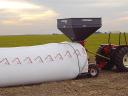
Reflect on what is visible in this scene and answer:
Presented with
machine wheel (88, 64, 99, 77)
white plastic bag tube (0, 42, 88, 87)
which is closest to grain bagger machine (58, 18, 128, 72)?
white plastic bag tube (0, 42, 88, 87)

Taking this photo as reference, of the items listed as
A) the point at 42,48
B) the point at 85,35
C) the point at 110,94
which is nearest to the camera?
the point at 110,94

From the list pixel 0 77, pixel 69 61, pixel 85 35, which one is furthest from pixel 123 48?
pixel 0 77

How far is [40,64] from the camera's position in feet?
39.2

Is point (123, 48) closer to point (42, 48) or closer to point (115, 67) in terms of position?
point (115, 67)

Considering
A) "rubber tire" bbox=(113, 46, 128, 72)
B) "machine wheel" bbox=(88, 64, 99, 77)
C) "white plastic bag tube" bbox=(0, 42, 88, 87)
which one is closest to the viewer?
"white plastic bag tube" bbox=(0, 42, 88, 87)

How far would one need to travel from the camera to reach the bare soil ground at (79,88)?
10609 mm

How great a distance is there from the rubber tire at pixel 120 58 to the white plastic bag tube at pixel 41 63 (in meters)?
1.61

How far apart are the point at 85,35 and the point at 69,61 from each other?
134 cm

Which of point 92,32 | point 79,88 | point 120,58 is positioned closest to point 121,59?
point 120,58

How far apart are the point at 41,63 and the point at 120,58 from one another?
3.36 metres

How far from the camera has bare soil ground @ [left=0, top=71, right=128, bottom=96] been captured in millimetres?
10609

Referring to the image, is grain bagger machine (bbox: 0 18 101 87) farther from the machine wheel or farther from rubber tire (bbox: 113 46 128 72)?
rubber tire (bbox: 113 46 128 72)

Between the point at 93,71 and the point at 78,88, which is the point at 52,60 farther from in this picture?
the point at 93,71

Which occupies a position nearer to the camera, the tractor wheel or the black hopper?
the black hopper
